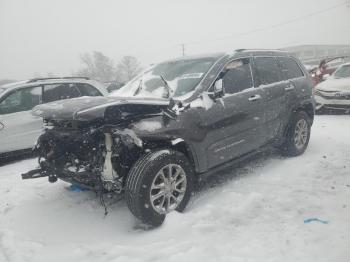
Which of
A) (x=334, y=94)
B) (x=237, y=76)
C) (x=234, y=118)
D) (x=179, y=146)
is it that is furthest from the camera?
(x=334, y=94)

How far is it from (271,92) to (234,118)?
1069mm

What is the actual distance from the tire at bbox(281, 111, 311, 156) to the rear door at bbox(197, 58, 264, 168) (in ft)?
3.11

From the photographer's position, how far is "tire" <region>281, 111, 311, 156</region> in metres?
5.65

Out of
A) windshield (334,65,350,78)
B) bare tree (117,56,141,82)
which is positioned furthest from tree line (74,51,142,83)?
windshield (334,65,350,78)

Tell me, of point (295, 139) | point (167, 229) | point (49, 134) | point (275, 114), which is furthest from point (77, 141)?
point (295, 139)

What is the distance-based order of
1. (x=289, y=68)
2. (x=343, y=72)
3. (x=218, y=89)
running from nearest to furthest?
1. (x=218, y=89)
2. (x=289, y=68)
3. (x=343, y=72)

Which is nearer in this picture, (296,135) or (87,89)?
(296,135)

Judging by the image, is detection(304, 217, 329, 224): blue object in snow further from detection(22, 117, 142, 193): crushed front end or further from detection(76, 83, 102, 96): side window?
detection(76, 83, 102, 96): side window

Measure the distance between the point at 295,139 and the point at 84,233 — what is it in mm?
3769

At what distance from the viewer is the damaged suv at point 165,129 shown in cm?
341

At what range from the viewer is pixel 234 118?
4406mm

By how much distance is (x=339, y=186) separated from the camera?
14.6ft

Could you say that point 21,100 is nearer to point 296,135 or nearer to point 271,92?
point 271,92

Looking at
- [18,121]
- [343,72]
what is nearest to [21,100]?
[18,121]
